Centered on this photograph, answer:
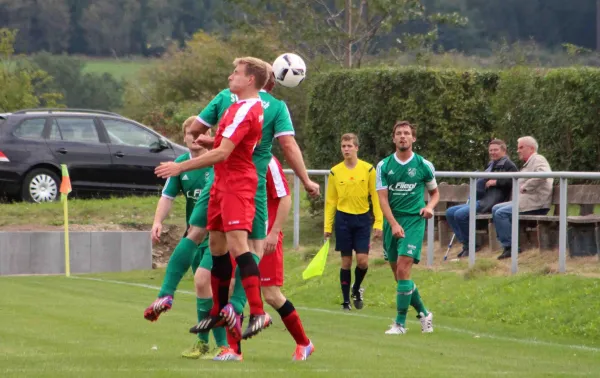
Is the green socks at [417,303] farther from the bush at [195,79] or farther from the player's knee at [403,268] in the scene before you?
the bush at [195,79]

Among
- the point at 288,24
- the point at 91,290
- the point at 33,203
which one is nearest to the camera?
the point at 91,290

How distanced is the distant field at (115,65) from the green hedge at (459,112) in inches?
2477

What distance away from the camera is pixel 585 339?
13484 mm

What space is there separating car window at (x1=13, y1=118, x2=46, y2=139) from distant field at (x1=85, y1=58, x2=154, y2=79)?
59.5 meters

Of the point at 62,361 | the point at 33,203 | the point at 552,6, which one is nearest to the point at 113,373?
the point at 62,361

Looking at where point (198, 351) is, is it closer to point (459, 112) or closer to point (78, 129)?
point (459, 112)

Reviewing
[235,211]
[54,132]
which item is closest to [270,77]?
[235,211]

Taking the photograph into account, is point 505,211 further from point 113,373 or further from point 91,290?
point 113,373

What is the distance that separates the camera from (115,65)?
303ft

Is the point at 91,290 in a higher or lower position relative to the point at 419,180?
lower

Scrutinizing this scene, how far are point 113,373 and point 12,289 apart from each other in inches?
355

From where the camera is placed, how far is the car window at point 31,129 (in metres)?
26.2

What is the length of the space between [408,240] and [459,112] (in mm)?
8689

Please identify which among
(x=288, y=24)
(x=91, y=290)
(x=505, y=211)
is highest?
(x=288, y=24)
